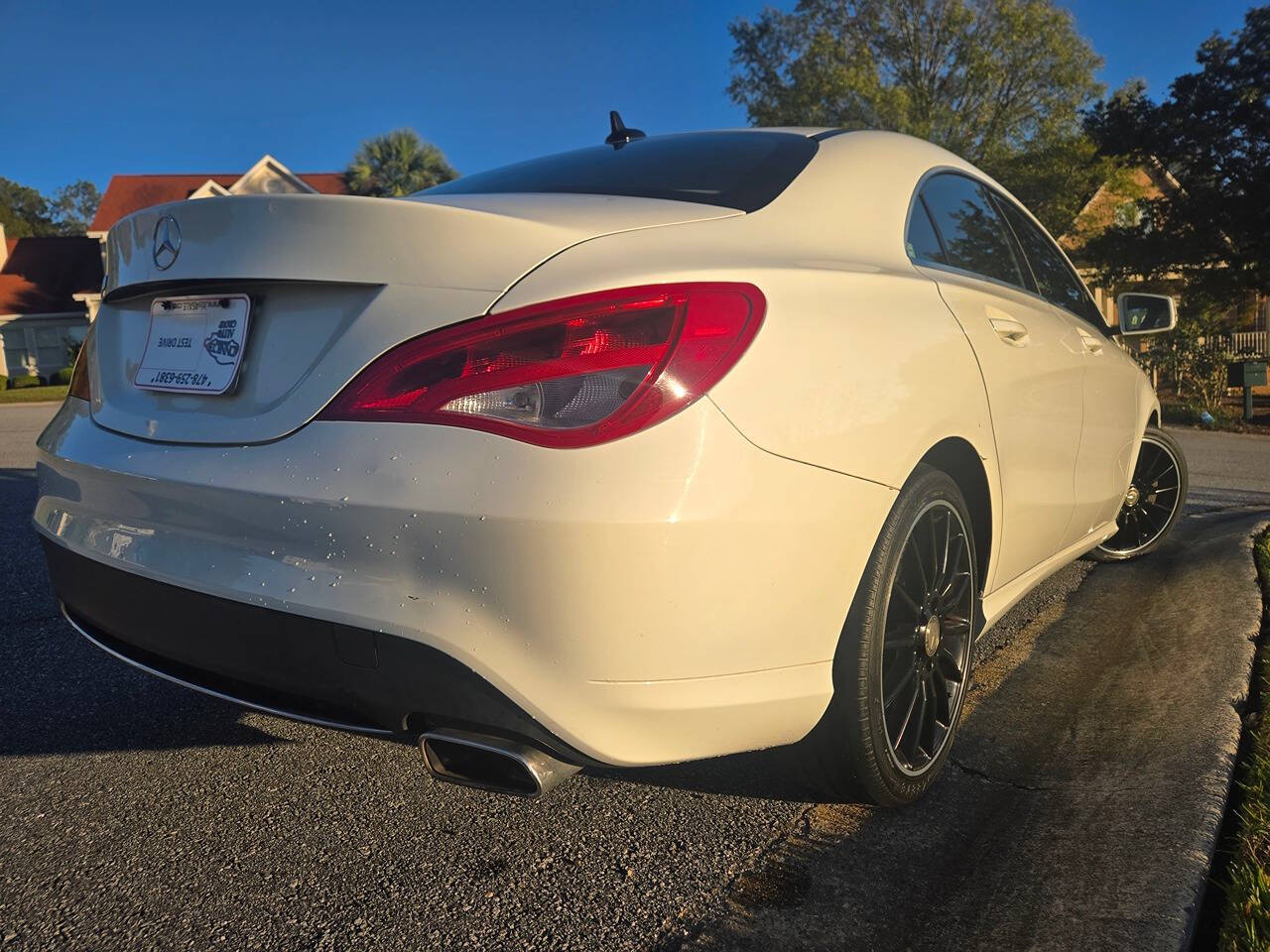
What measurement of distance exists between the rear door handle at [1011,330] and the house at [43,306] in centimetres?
4027

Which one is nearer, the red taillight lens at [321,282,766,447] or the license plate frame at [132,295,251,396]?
the red taillight lens at [321,282,766,447]

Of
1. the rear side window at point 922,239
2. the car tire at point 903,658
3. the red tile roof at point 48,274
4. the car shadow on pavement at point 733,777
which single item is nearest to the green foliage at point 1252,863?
the car tire at point 903,658

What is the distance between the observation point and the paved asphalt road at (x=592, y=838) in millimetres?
1838

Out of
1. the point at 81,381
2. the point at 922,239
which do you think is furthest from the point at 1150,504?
the point at 81,381

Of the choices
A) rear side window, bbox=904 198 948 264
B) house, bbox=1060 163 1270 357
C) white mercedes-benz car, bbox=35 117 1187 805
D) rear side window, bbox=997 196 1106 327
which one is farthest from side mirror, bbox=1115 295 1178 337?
house, bbox=1060 163 1270 357

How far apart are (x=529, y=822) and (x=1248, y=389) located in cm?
1591

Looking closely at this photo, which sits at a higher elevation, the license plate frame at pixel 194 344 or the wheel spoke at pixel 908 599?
the license plate frame at pixel 194 344

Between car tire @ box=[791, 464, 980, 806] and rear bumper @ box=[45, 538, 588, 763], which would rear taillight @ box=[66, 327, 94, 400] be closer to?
rear bumper @ box=[45, 538, 588, 763]

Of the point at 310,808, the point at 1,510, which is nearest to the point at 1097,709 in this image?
the point at 310,808

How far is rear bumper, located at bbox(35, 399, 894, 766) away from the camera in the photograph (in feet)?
5.23

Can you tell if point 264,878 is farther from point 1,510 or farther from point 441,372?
point 1,510

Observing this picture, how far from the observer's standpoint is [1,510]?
5805mm

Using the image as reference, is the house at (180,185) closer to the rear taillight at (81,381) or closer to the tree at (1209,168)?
the tree at (1209,168)

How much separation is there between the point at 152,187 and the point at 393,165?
10.8 meters
